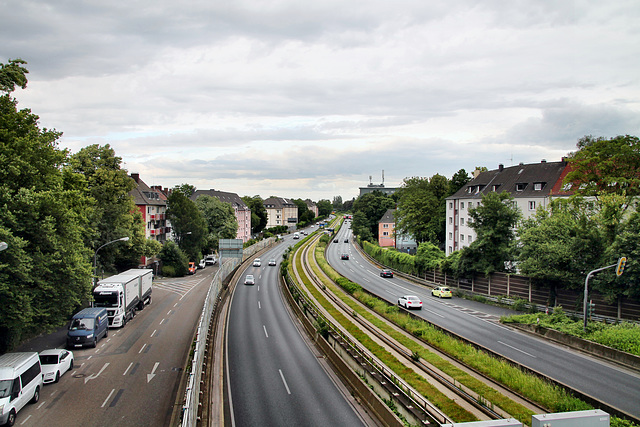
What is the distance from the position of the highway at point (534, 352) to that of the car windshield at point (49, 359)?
2552 cm

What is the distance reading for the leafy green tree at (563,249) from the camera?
34.4 meters

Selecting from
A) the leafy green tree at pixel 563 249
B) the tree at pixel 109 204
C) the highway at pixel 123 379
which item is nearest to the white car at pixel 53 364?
the highway at pixel 123 379

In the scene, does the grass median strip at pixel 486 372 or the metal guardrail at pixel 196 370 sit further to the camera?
the grass median strip at pixel 486 372

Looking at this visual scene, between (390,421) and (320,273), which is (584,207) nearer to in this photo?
(390,421)

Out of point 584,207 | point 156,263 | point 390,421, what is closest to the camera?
point 390,421

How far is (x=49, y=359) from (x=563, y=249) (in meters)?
36.8

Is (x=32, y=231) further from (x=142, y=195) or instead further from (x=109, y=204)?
(x=142, y=195)

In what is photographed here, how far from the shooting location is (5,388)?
1755cm

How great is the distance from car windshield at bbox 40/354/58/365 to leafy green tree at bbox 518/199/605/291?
35.5 meters

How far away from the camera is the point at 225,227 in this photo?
310ft

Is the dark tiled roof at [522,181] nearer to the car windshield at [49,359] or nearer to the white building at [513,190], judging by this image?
the white building at [513,190]

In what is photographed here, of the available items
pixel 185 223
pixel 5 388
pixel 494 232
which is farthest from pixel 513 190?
pixel 5 388

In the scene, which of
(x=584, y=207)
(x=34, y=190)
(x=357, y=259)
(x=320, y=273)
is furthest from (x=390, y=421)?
(x=357, y=259)

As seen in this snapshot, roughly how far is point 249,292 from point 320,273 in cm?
1475
